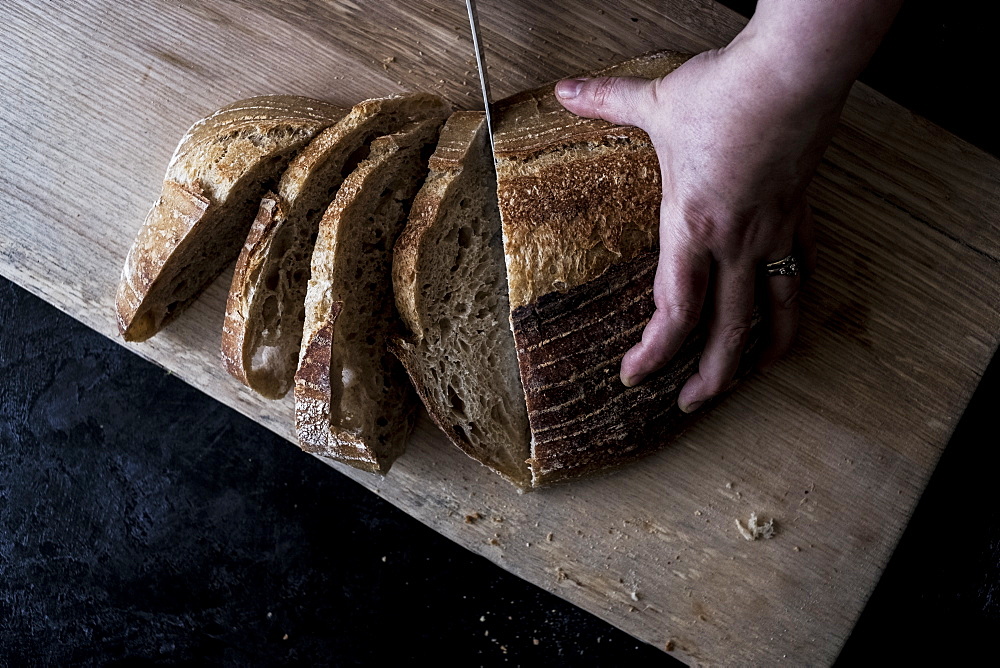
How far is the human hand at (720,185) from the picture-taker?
147 cm

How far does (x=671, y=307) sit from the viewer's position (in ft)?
5.65

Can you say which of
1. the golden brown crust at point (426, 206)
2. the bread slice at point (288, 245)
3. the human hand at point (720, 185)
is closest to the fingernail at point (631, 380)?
the human hand at point (720, 185)

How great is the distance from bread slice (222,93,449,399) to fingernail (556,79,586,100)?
14.8 inches

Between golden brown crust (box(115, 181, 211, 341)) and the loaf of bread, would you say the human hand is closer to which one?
the loaf of bread

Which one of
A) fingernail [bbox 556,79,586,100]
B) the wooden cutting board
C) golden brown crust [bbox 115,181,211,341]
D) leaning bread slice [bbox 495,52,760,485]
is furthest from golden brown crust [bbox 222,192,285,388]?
fingernail [bbox 556,79,586,100]

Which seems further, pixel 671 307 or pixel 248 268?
pixel 248 268

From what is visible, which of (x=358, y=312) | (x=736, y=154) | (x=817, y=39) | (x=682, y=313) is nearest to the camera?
(x=817, y=39)

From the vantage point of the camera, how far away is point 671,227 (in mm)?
1678

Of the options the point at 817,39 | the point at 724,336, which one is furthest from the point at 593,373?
the point at 817,39

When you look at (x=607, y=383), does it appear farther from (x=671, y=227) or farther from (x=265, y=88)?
(x=265, y=88)

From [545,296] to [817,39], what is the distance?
799mm

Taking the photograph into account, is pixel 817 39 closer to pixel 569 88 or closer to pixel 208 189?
pixel 569 88

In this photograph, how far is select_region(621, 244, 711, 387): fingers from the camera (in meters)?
1.69

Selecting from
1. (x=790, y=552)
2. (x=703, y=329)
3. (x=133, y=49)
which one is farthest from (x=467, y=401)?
(x=133, y=49)
